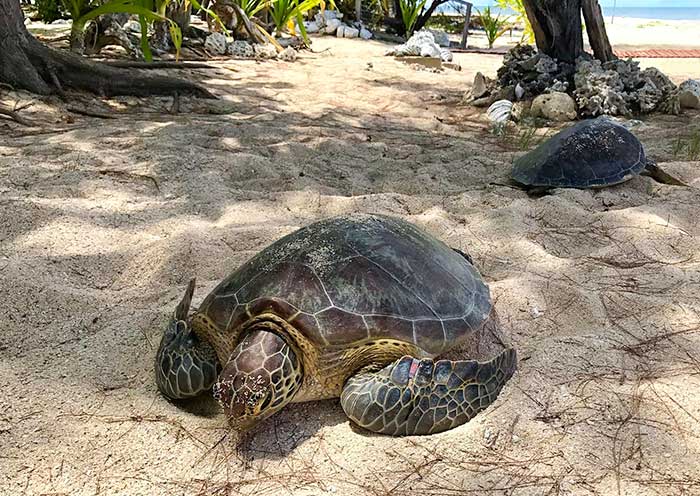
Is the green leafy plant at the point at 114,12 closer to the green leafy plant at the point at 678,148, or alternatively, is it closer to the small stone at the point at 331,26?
the green leafy plant at the point at 678,148

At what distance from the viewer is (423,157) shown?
4.21m

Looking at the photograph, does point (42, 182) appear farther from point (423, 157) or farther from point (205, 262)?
point (423, 157)

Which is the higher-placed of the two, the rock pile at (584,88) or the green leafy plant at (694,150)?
the rock pile at (584,88)

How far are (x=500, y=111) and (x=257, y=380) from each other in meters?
4.74

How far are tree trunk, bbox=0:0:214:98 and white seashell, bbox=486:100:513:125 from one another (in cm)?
291

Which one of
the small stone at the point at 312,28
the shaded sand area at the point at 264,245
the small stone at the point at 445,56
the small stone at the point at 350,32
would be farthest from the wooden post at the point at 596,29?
the small stone at the point at 312,28

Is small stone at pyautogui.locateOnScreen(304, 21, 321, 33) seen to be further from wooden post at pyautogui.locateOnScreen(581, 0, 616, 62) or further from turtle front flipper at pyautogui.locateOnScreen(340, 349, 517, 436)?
turtle front flipper at pyautogui.locateOnScreen(340, 349, 517, 436)

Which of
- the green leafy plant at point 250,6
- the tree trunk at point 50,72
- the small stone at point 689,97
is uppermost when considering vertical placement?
the green leafy plant at point 250,6

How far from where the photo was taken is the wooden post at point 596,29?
6.01 metres

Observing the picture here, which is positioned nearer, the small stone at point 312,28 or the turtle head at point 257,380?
the turtle head at point 257,380

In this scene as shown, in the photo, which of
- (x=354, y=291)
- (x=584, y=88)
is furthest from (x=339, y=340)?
(x=584, y=88)

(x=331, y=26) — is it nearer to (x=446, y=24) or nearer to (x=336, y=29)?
(x=336, y=29)

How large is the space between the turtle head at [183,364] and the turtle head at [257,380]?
17 cm

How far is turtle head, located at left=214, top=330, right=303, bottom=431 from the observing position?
1.45 metres
